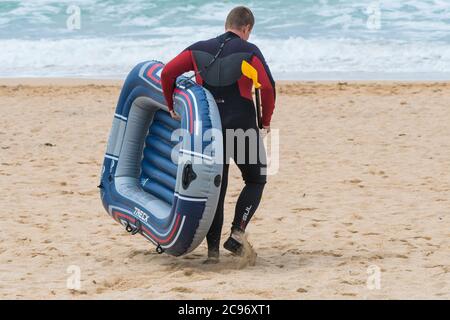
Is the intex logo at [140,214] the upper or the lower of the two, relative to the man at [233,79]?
lower

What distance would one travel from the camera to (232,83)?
5.09 meters

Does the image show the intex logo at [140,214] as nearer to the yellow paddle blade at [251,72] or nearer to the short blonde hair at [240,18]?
the yellow paddle blade at [251,72]

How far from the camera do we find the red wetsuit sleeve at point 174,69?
16.9 feet

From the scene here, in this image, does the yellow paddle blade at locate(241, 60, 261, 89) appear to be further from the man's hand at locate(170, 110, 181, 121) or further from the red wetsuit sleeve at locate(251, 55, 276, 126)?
the man's hand at locate(170, 110, 181, 121)

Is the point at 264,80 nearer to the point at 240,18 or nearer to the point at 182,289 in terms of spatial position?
the point at 240,18

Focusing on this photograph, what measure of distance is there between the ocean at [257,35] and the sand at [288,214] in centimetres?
526

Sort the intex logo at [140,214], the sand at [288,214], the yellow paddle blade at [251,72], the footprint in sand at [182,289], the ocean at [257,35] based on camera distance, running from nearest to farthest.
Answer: the footprint in sand at [182,289], the sand at [288,214], the yellow paddle blade at [251,72], the intex logo at [140,214], the ocean at [257,35]

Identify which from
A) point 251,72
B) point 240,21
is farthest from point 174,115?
point 240,21

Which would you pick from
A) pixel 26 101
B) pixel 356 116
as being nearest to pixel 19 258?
pixel 356 116

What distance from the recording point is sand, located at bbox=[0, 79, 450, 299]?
485 cm

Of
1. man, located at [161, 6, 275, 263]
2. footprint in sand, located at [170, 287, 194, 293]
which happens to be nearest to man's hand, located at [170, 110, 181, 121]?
man, located at [161, 6, 275, 263]

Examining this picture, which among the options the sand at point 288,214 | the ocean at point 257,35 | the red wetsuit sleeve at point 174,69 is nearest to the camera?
the sand at point 288,214

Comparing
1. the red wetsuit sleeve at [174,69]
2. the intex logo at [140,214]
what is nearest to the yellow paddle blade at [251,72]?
the red wetsuit sleeve at [174,69]

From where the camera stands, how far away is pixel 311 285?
4.79 meters
